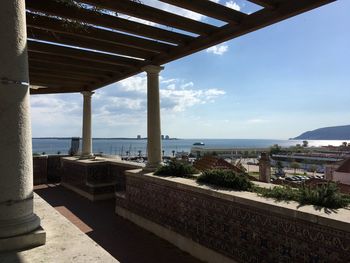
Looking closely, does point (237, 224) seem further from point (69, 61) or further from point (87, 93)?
point (87, 93)

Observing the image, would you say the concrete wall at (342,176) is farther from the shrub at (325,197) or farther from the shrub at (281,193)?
the shrub at (325,197)

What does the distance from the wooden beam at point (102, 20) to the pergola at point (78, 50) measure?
0.05 ft

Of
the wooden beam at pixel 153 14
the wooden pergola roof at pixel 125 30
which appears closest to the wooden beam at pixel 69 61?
the wooden pergola roof at pixel 125 30

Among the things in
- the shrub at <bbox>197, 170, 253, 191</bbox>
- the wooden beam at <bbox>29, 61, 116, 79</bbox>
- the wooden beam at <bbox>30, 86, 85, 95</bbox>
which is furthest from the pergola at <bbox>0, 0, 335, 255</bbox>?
the shrub at <bbox>197, 170, 253, 191</bbox>

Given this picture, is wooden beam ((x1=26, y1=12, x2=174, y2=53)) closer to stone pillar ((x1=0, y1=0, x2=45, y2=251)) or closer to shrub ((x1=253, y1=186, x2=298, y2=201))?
stone pillar ((x1=0, y1=0, x2=45, y2=251))

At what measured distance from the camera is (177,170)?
22.4 ft

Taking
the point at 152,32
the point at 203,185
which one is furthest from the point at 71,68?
the point at 203,185

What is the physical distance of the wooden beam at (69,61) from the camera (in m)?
7.46

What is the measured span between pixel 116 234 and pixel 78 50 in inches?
168

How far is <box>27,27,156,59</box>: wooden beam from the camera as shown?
6.18m

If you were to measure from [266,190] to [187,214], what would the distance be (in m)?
1.65

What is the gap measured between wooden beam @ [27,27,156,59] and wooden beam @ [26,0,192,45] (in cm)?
119

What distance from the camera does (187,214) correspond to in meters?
5.67

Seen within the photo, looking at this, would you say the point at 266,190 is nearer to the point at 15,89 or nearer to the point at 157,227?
the point at 157,227
